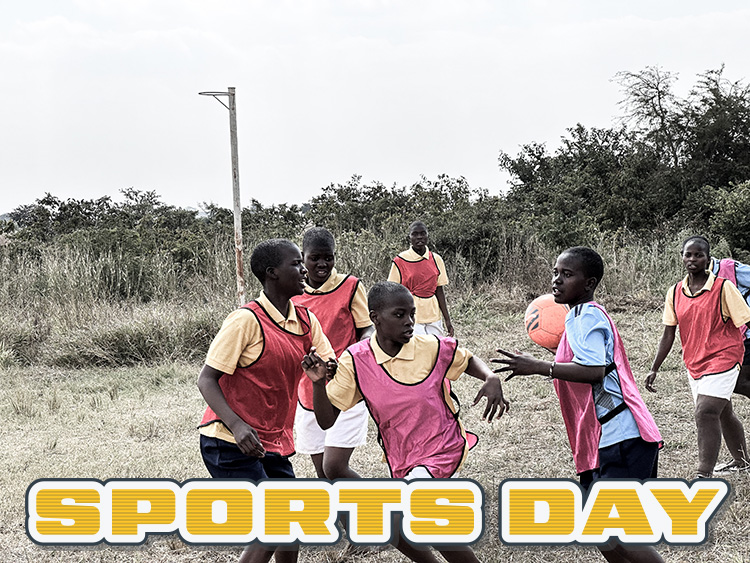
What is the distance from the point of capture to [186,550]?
4.18 metres

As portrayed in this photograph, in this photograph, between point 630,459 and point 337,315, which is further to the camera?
point 337,315

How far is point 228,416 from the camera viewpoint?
9.72ft

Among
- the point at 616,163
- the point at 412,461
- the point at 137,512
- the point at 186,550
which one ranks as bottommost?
the point at 186,550

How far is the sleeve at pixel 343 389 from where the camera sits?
3.16m

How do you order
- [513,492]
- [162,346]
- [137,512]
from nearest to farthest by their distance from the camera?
[513,492] < [137,512] < [162,346]

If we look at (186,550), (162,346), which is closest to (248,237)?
(162,346)

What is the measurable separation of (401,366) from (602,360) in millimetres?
805

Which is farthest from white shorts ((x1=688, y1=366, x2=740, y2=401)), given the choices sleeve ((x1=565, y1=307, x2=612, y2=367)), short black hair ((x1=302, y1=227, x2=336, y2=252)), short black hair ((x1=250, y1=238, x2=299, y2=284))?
short black hair ((x1=250, y1=238, x2=299, y2=284))

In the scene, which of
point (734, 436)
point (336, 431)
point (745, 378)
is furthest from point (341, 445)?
point (745, 378)

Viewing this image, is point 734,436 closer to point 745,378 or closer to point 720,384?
point 745,378

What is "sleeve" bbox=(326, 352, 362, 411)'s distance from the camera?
10.4 feet

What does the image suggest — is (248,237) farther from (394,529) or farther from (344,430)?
(394,529)

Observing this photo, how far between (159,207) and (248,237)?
25.4 ft

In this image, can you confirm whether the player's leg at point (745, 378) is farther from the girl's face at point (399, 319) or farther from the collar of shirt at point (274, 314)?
the collar of shirt at point (274, 314)
